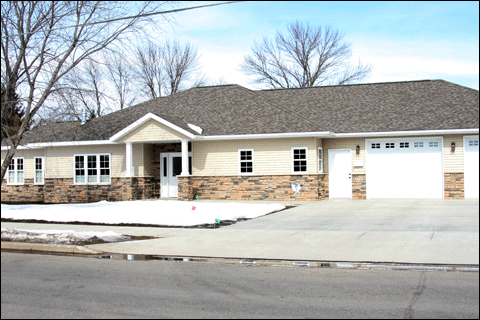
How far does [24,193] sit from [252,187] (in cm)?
1352

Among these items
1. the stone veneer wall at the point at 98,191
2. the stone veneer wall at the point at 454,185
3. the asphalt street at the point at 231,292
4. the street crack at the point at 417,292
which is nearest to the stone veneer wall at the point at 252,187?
the stone veneer wall at the point at 98,191

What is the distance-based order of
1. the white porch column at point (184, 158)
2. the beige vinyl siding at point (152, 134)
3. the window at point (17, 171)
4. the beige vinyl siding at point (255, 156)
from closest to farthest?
the beige vinyl siding at point (255, 156) < the white porch column at point (184, 158) < the beige vinyl siding at point (152, 134) < the window at point (17, 171)

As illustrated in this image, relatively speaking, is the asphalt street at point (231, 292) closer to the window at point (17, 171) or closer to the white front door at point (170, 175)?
the white front door at point (170, 175)

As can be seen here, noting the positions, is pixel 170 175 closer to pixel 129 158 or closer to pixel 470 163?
pixel 129 158

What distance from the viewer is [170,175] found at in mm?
25266

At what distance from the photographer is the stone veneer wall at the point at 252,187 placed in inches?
882

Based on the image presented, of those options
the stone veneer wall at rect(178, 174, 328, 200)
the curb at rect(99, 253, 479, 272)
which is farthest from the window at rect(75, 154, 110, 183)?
the curb at rect(99, 253, 479, 272)

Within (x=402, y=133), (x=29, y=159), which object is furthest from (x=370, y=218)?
(x=29, y=159)

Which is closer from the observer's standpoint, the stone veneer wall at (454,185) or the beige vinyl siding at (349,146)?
the stone veneer wall at (454,185)

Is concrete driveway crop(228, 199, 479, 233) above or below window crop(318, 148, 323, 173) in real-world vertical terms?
below

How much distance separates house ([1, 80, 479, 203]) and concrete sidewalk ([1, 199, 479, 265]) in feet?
18.6

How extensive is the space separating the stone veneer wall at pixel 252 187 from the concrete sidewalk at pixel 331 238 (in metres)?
5.70

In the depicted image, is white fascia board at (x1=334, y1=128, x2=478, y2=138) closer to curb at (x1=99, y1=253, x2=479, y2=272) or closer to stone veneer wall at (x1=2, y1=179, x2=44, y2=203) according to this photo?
curb at (x1=99, y1=253, x2=479, y2=272)

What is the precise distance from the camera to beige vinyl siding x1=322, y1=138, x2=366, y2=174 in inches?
899
